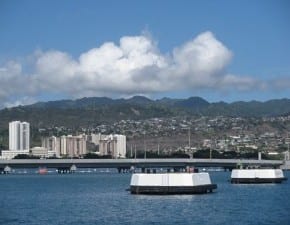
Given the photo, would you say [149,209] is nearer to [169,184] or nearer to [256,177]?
[169,184]

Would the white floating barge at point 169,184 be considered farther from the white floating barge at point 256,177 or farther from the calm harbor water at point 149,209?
the white floating barge at point 256,177

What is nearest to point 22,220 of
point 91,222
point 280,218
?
point 91,222

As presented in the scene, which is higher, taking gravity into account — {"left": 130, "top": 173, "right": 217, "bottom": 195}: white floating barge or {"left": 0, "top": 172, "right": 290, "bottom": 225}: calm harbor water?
{"left": 130, "top": 173, "right": 217, "bottom": 195}: white floating barge

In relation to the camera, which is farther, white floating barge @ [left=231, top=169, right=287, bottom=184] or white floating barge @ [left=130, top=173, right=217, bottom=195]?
white floating barge @ [left=231, top=169, right=287, bottom=184]

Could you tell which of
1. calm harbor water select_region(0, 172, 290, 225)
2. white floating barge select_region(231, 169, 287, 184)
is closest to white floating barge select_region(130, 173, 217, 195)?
calm harbor water select_region(0, 172, 290, 225)

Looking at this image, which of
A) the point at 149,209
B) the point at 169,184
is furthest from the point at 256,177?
the point at 149,209

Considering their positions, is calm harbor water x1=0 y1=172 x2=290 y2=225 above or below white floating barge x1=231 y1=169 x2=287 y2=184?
below

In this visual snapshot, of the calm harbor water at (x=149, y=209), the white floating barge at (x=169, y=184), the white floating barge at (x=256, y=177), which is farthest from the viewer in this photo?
the white floating barge at (x=256, y=177)

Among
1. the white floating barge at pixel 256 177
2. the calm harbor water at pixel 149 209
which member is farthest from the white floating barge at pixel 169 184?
the white floating barge at pixel 256 177

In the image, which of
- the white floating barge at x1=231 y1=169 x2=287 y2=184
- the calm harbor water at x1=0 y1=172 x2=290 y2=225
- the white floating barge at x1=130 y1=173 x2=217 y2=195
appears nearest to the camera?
the calm harbor water at x1=0 y1=172 x2=290 y2=225

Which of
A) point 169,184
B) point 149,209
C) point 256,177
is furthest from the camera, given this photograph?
point 256,177

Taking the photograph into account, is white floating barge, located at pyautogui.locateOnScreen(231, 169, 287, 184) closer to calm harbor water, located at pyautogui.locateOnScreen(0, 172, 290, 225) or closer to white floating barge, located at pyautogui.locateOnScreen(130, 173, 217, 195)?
calm harbor water, located at pyautogui.locateOnScreen(0, 172, 290, 225)

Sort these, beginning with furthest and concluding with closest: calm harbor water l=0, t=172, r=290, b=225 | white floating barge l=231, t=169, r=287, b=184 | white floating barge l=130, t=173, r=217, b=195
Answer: white floating barge l=231, t=169, r=287, b=184 < white floating barge l=130, t=173, r=217, b=195 < calm harbor water l=0, t=172, r=290, b=225

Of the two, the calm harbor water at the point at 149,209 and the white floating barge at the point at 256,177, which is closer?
the calm harbor water at the point at 149,209
